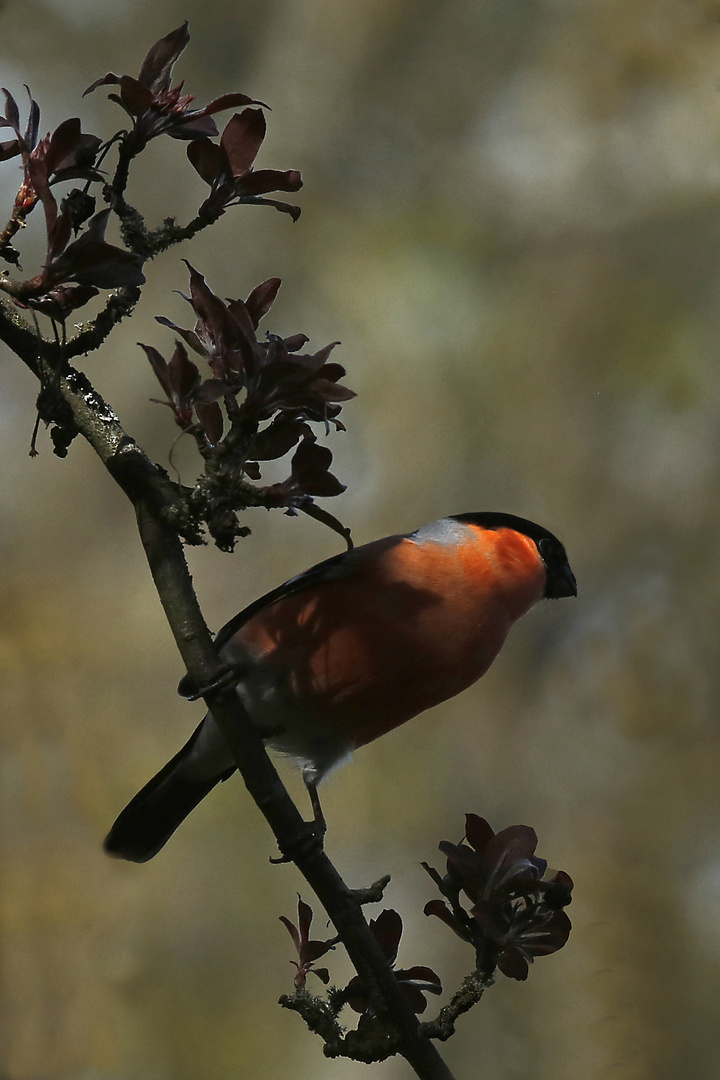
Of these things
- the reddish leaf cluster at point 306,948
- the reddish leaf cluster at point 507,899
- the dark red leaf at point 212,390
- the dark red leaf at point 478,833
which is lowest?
the reddish leaf cluster at point 507,899

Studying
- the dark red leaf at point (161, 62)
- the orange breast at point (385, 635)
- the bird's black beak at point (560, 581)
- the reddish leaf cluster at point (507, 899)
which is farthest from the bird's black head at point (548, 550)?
the dark red leaf at point (161, 62)

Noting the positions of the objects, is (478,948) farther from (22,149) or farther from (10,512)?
(10,512)

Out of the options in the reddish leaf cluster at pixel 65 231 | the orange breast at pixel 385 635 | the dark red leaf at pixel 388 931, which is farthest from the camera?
the orange breast at pixel 385 635

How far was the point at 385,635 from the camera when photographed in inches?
53.6

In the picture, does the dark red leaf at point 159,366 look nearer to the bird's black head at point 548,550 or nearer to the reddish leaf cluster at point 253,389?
the reddish leaf cluster at point 253,389

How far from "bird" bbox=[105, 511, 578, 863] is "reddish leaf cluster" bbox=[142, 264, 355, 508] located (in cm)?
41

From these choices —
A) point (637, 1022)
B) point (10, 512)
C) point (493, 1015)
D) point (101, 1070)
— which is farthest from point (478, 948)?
point (10, 512)

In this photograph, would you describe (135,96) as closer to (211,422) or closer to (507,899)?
(211,422)

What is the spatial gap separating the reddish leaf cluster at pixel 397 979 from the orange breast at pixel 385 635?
1.21 ft

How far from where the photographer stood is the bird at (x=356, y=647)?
1.37 m

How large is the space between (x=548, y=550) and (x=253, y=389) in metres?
0.90

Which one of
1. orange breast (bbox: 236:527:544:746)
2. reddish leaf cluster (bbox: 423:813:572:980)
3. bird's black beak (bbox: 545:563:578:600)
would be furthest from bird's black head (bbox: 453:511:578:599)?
reddish leaf cluster (bbox: 423:813:572:980)

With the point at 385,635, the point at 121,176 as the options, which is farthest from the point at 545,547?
the point at 121,176

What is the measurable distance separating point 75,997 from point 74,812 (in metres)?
0.38
